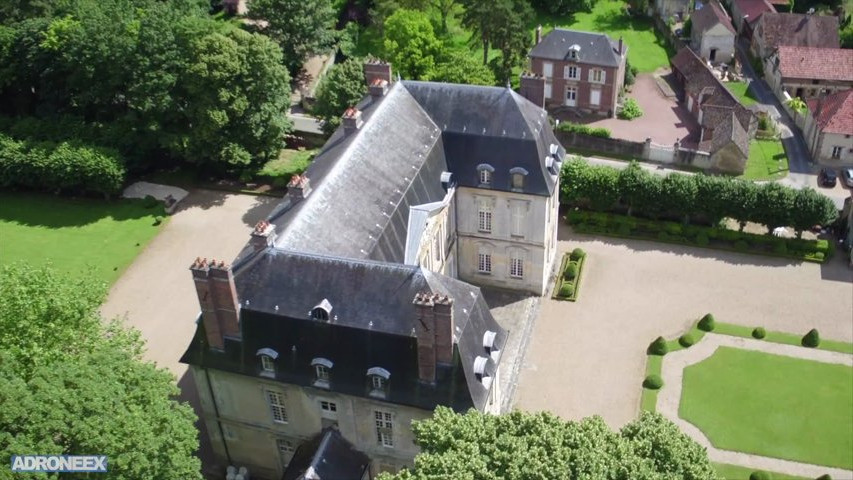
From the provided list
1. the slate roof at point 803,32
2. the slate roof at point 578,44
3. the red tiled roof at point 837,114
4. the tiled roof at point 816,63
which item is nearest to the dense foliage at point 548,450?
the red tiled roof at point 837,114

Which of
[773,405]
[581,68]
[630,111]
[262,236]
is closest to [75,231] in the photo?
[262,236]

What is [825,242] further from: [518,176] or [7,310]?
[7,310]

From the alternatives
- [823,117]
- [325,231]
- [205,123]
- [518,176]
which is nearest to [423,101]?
[518,176]

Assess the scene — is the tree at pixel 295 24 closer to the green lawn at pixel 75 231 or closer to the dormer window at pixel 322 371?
the green lawn at pixel 75 231

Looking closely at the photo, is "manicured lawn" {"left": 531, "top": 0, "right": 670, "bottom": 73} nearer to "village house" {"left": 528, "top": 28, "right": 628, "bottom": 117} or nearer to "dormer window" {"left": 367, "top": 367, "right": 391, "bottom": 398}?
"village house" {"left": 528, "top": 28, "right": 628, "bottom": 117}

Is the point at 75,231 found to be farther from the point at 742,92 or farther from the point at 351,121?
the point at 742,92

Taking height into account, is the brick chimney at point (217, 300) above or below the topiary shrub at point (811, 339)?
above

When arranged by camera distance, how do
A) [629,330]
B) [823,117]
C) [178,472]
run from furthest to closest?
1. [823,117]
2. [629,330]
3. [178,472]
